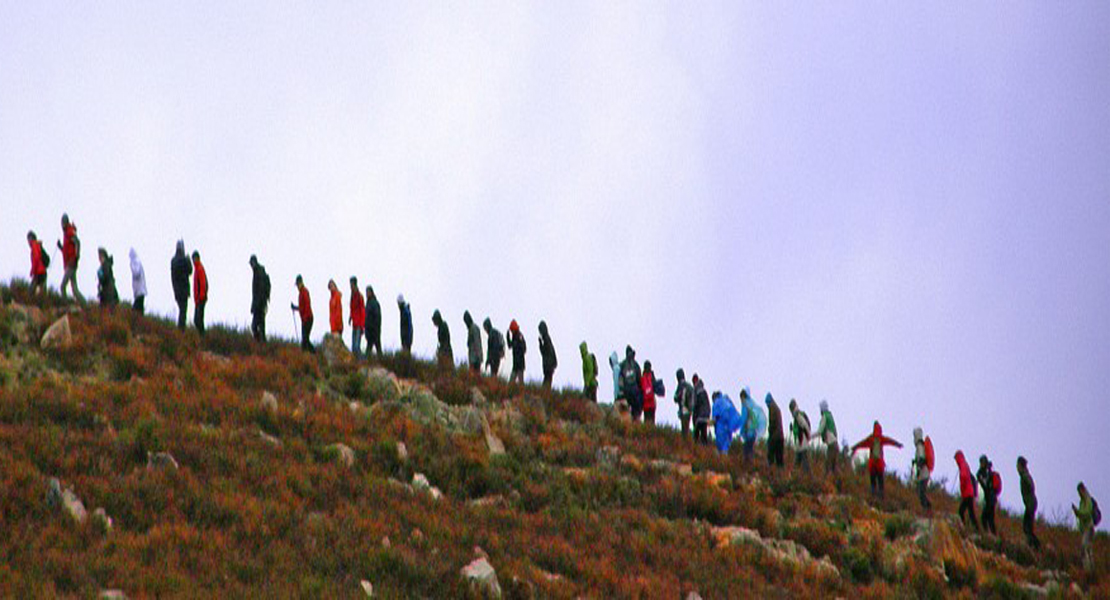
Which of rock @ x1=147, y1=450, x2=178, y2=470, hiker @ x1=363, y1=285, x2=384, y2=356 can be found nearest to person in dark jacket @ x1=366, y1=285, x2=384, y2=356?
hiker @ x1=363, y1=285, x2=384, y2=356

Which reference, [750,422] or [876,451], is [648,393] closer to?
[750,422]

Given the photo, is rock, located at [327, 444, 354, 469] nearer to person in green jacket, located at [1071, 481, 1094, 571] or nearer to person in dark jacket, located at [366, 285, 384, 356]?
person in dark jacket, located at [366, 285, 384, 356]

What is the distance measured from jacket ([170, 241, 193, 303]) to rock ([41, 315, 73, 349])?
3.15 metres

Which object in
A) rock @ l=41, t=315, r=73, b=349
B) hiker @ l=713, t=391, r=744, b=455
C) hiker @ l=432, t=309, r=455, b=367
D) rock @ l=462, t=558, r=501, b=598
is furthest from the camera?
hiker @ l=432, t=309, r=455, b=367

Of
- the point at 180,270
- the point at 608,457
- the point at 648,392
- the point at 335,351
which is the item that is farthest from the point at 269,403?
the point at 648,392

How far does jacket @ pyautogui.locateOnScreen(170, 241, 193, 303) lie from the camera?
2428 cm

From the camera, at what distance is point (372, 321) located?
26.6m

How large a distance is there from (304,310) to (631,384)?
841cm

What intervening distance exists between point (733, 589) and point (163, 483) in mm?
8303

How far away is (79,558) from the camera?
12562 millimetres

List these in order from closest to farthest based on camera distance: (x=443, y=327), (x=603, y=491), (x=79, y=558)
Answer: (x=79, y=558) < (x=603, y=491) < (x=443, y=327)

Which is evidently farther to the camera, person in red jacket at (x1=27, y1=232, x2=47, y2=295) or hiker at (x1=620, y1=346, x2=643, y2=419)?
hiker at (x1=620, y1=346, x2=643, y2=419)

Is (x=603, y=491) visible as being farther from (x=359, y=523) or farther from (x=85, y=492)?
(x=85, y=492)

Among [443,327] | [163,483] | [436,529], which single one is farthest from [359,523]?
[443,327]
